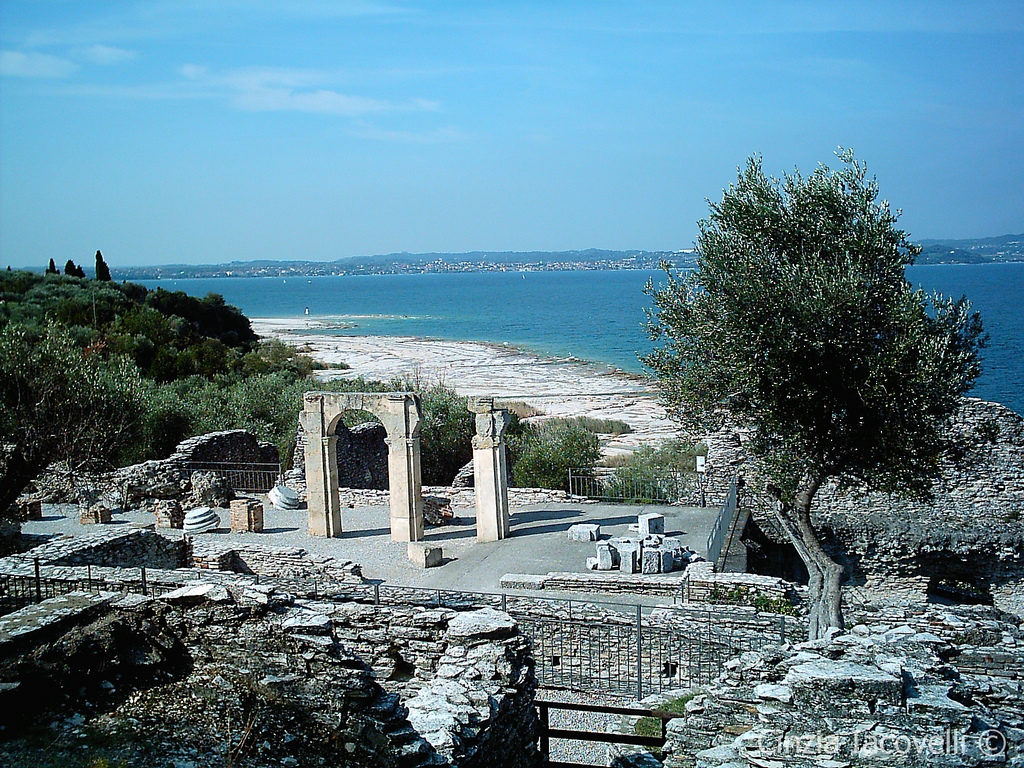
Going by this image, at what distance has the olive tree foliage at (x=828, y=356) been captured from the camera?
12.3 meters

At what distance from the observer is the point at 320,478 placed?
2062cm

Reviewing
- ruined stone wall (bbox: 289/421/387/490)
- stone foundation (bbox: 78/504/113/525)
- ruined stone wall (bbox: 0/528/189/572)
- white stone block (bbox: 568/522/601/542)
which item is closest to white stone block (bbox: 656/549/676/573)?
white stone block (bbox: 568/522/601/542)

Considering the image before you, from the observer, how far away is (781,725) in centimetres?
653

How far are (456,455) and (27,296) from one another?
36.0m

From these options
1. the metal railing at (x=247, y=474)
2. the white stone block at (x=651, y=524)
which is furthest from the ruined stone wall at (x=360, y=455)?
the white stone block at (x=651, y=524)

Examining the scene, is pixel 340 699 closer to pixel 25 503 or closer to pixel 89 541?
pixel 89 541

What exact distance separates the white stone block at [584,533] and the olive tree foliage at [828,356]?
6.24 metres

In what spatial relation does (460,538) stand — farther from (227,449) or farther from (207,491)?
(227,449)

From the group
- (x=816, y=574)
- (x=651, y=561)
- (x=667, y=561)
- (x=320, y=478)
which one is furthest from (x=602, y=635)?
(x=320, y=478)

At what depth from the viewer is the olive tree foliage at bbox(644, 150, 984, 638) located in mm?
12336

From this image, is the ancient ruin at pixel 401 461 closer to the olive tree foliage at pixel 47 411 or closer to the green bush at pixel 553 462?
the olive tree foliage at pixel 47 411

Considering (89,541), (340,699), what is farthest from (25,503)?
(340,699)

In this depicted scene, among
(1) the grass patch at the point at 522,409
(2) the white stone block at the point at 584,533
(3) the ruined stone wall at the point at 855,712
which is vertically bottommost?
(1) the grass patch at the point at 522,409

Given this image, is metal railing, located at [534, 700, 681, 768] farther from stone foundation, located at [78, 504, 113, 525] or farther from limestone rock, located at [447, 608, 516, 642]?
stone foundation, located at [78, 504, 113, 525]
